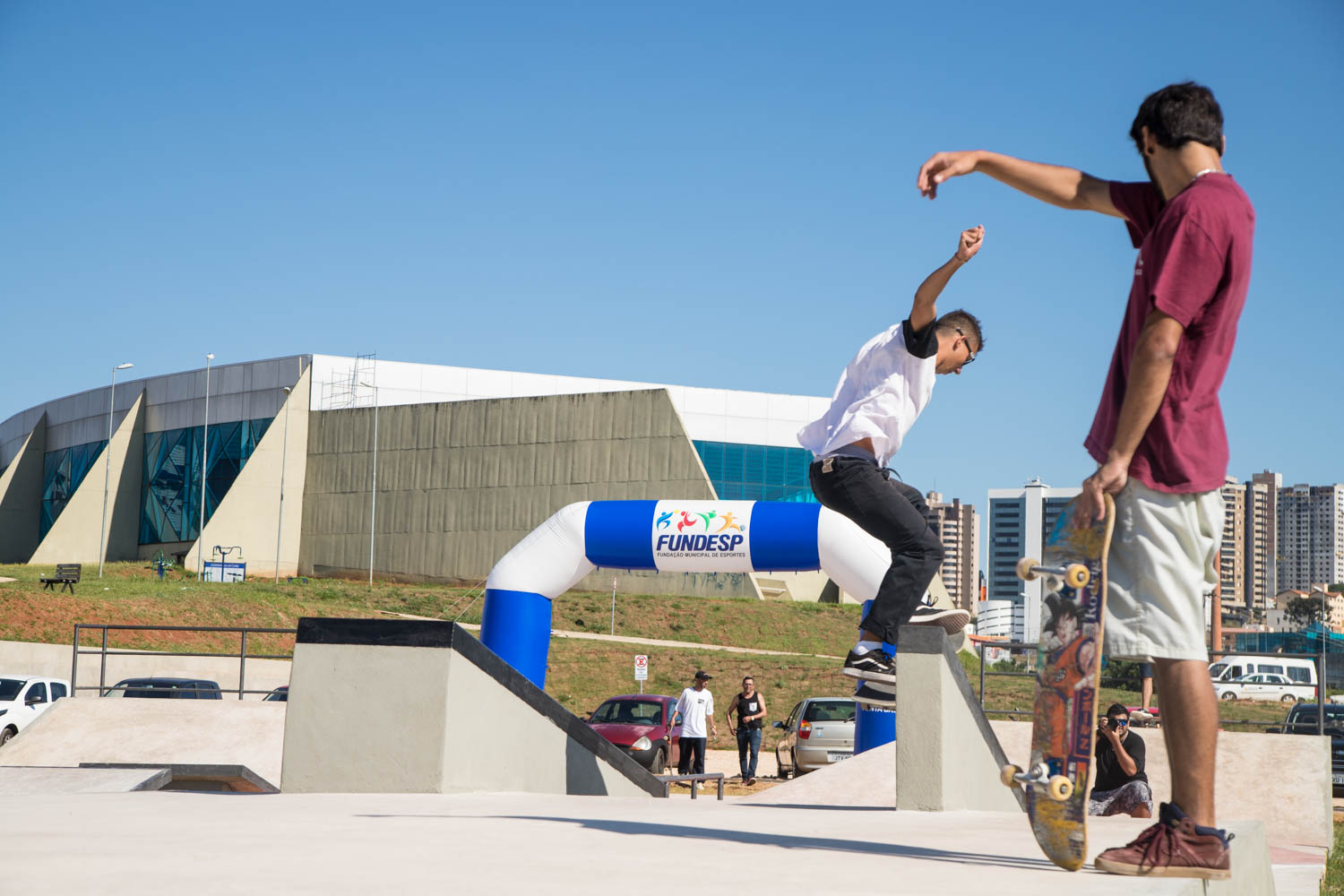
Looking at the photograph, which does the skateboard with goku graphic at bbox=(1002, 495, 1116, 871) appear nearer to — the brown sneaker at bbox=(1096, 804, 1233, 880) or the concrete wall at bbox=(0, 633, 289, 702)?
the brown sneaker at bbox=(1096, 804, 1233, 880)

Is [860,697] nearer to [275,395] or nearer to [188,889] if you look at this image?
[188,889]

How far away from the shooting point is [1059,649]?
132 inches

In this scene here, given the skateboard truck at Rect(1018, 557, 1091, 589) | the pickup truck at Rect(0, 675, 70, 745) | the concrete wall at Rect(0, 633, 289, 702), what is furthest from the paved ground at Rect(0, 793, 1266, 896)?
the concrete wall at Rect(0, 633, 289, 702)

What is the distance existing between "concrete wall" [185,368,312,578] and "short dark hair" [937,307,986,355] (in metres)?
53.0

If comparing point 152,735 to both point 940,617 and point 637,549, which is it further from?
point 940,617

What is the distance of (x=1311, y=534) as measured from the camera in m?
188

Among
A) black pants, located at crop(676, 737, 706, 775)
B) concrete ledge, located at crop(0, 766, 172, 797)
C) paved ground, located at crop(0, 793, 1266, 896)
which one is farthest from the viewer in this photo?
A: black pants, located at crop(676, 737, 706, 775)

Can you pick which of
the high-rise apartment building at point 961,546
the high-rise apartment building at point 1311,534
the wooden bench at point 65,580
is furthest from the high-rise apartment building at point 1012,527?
the wooden bench at point 65,580

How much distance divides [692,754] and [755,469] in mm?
37851

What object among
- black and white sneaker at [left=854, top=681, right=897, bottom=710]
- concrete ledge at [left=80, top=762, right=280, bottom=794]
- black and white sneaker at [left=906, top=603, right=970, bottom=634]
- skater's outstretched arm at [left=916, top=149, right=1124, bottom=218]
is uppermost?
skater's outstretched arm at [left=916, top=149, right=1124, bottom=218]

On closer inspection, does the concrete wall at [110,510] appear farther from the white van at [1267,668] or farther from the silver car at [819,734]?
the white van at [1267,668]

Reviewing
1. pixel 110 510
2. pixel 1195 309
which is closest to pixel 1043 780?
pixel 1195 309

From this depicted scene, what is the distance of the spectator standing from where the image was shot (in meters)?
17.3

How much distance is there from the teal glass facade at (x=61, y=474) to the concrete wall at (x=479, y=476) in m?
14.1
